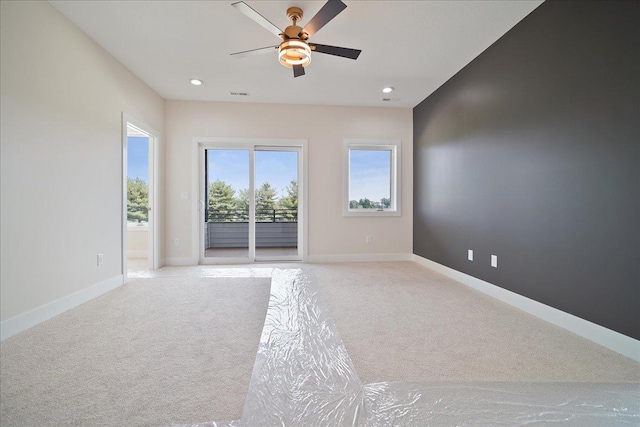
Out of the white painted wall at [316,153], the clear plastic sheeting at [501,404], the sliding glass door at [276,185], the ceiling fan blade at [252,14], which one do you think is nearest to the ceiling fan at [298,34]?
the ceiling fan blade at [252,14]

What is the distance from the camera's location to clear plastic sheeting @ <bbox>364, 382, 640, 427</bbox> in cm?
123

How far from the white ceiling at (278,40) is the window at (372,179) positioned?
41.0 inches

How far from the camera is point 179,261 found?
4742 mm

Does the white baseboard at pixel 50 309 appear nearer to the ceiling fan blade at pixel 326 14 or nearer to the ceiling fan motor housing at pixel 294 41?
the ceiling fan motor housing at pixel 294 41

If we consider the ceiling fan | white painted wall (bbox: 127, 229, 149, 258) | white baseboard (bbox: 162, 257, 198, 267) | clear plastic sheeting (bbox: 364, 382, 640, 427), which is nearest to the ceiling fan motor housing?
the ceiling fan

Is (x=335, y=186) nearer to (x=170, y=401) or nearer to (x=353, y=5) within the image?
(x=353, y=5)

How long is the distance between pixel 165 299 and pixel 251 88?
3118mm

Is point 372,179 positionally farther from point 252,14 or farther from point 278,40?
point 252,14

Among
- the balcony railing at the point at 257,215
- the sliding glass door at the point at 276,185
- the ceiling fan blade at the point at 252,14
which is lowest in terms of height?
the balcony railing at the point at 257,215

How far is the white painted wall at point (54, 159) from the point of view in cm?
212

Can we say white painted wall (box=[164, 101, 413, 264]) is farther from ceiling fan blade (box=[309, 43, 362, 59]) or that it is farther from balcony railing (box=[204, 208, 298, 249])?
ceiling fan blade (box=[309, 43, 362, 59])

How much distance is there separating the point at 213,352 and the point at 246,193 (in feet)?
11.3

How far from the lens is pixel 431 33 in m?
2.86

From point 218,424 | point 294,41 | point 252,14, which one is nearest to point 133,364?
point 218,424
